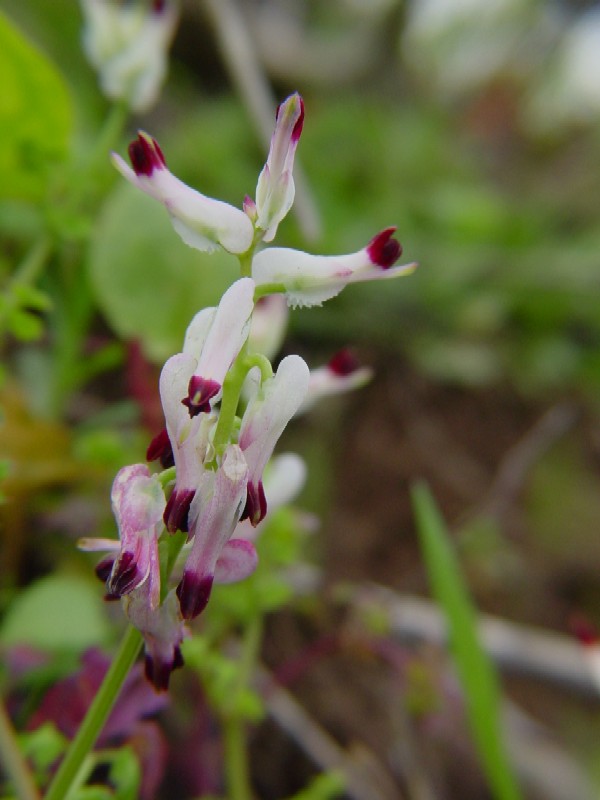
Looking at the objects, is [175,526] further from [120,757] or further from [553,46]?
[553,46]

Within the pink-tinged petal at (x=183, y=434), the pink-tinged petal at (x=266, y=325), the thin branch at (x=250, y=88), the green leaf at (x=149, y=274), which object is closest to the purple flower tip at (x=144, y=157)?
the pink-tinged petal at (x=183, y=434)

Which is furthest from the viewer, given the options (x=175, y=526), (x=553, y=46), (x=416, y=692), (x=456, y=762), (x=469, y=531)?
(x=553, y=46)

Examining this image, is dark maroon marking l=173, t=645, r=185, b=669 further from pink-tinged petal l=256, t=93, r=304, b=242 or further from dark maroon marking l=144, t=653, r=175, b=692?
pink-tinged petal l=256, t=93, r=304, b=242

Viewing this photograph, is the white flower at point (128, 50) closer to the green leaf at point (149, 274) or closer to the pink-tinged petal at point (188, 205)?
the green leaf at point (149, 274)

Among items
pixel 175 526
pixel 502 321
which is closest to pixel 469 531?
pixel 502 321

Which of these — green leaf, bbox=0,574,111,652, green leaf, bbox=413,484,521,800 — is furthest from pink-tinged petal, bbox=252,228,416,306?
green leaf, bbox=0,574,111,652

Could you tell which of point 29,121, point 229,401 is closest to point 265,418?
point 229,401
